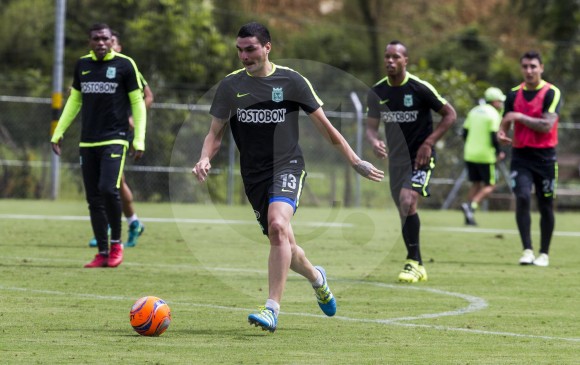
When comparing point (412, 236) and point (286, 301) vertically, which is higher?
point (286, 301)

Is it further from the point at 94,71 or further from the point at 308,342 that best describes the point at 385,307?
the point at 94,71

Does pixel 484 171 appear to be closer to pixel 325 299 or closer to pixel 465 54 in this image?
pixel 325 299

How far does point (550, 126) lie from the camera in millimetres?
12406

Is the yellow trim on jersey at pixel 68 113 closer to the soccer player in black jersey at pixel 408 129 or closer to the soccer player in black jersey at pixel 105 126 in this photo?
the soccer player in black jersey at pixel 105 126

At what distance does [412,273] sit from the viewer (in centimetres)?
1093

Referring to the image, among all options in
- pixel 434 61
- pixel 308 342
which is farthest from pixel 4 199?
pixel 434 61

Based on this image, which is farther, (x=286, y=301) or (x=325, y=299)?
(x=286, y=301)

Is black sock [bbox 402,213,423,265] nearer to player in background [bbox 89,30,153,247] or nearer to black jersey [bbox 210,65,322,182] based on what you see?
black jersey [bbox 210,65,322,182]

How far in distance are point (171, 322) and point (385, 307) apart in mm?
1920

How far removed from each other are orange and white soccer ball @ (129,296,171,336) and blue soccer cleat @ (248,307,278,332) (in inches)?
21.3

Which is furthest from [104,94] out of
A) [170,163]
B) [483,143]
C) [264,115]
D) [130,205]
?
[170,163]

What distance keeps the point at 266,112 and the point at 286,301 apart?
206 cm

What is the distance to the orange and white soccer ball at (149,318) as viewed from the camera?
7.08 m

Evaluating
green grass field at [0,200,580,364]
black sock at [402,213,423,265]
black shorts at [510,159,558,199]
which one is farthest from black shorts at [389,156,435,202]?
black shorts at [510,159,558,199]
